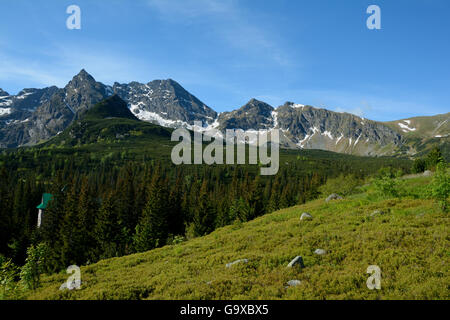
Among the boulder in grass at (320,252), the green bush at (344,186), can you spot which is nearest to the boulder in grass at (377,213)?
the boulder in grass at (320,252)

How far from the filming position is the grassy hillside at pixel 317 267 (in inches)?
407

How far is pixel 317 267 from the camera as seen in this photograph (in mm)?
12758

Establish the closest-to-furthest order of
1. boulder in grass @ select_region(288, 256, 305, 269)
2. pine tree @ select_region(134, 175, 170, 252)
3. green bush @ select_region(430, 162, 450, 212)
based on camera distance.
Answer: boulder in grass @ select_region(288, 256, 305, 269), green bush @ select_region(430, 162, 450, 212), pine tree @ select_region(134, 175, 170, 252)

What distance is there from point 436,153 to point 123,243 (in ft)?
254

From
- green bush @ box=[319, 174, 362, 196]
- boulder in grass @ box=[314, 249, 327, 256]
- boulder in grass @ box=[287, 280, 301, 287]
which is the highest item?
boulder in grass @ box=[314, 249, 327, 256]

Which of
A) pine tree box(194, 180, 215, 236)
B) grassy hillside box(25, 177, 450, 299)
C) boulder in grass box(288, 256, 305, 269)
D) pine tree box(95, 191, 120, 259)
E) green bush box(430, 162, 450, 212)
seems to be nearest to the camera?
grassy hillside box(25, 177, 450, 299)

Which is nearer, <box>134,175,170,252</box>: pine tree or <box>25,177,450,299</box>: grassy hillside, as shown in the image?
<box>25,177,450,299</box>: grassy hillside

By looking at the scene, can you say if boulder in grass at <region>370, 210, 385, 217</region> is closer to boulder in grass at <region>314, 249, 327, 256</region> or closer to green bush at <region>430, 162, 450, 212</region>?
green bush at <region>430, 162, 450, 212</region>

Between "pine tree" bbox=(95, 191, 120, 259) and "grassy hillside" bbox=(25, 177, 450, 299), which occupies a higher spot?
"grassy hillside" bbox=(25, 177, 450, 299)

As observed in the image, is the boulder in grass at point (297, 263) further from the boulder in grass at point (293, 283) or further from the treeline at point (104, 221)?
the treeline at point (104, 221)

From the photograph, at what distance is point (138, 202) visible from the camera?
250ft

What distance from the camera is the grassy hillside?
33.9 feet

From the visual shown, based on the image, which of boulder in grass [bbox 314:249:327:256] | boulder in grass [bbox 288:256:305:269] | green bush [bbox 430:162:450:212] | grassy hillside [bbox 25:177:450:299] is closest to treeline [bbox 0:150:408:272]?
grassy hillside [bbox 25:177:450:299]
